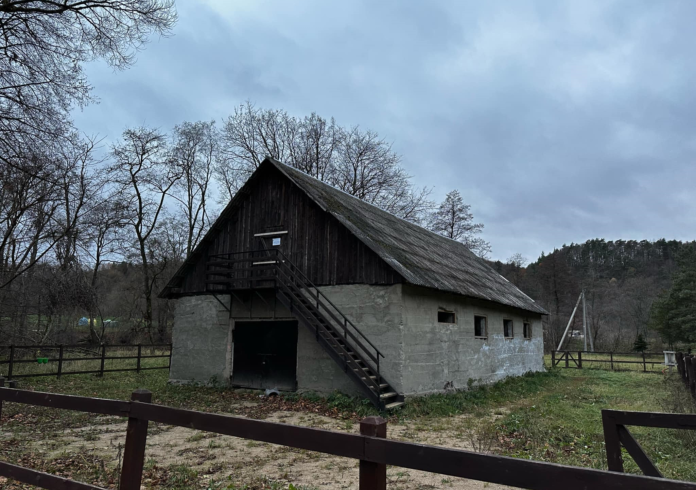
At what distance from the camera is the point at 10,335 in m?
19.7

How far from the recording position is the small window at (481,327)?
54.8 feet

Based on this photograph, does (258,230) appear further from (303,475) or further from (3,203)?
(303,475)

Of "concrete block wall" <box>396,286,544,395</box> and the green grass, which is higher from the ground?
"concrete block wall" <box>396,286,544,395</box>

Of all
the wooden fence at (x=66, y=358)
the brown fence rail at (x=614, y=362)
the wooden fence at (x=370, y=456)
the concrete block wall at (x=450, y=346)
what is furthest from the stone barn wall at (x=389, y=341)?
the brown fence rail at (x=614, y=362)

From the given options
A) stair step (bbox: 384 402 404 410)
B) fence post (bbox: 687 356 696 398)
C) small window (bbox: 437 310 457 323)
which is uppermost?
small window (bbox: 437 310 457 323)

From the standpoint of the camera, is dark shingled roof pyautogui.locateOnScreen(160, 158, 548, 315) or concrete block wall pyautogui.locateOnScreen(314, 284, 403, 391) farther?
dark shingled roof pyautogui.locateOnScreen(160, 158, 548, 315)

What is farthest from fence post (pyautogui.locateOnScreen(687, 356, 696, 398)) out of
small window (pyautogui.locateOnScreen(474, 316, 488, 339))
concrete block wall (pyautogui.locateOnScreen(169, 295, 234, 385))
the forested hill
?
the forested hill

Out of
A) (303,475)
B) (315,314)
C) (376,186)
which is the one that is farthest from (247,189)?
(376,186)

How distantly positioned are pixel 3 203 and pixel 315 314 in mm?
10290

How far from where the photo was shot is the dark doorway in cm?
1431

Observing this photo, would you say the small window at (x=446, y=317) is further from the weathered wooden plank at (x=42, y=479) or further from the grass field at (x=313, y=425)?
the weathered wooden plank at (x=42, y=479)

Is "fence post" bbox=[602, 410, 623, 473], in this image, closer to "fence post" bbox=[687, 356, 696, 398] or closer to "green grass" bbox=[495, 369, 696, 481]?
"green grass" bbox=[495, 369, 696, 481]

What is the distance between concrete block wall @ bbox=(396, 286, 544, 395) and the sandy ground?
2843 mm

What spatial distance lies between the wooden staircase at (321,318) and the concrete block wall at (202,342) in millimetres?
1178
